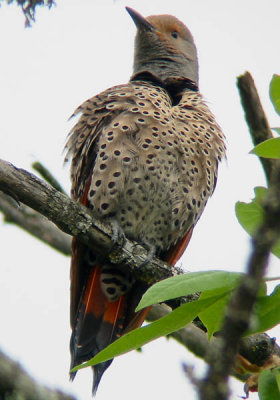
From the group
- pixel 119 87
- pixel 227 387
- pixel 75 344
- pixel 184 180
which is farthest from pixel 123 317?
pixel 227 387

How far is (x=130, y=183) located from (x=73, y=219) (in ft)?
4.47

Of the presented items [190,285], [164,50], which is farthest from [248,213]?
[164,50]

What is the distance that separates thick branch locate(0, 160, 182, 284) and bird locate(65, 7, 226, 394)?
1.41ft

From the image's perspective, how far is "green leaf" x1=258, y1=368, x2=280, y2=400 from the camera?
1596 millimetres

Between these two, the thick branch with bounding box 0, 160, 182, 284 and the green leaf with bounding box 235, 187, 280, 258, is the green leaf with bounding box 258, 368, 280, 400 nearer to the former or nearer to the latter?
the green leaf with bounding box 235, 187, 280, 258

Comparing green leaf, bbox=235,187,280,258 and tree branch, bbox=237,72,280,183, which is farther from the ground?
tree branch, bbox=237,72,280,183

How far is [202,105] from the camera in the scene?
5387mm

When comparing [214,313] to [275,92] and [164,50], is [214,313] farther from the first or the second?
[164,50]

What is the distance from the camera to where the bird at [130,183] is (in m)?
4.46

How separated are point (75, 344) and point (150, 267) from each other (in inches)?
35.8

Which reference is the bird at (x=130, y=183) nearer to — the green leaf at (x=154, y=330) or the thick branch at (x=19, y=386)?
the thick branch at (x=19, y=386)

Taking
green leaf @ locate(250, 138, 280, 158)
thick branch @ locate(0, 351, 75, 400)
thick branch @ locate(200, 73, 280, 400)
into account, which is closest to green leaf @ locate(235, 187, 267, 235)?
green leaf @ locate(250, 138, 280, 158)

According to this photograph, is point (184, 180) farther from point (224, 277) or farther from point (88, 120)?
point (224, 277)

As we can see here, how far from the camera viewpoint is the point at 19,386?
2.06 metres
